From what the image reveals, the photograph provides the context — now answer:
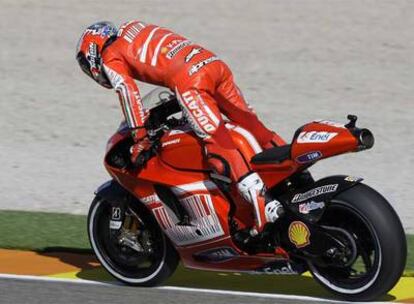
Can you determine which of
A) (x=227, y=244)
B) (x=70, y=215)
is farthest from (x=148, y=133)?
(x=70, y=215)

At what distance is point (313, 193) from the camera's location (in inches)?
290

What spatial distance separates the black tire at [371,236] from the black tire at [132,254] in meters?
1.23

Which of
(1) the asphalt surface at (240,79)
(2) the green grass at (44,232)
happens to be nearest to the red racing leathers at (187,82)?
(2) the green grass at (44,232)

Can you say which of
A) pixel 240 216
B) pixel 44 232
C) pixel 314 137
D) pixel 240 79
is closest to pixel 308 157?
pixel 314 137

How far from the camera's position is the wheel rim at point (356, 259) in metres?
7.18

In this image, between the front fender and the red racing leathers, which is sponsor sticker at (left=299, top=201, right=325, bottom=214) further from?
the red racing leathers

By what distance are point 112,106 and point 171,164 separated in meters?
6.96

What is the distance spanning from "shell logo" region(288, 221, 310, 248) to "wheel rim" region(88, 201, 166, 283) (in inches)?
41.6

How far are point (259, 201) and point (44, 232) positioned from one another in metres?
2.83

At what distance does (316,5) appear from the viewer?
17.0 metres

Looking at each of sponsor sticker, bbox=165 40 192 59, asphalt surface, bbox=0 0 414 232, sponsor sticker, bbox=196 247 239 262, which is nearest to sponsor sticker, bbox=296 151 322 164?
sponsor sticker, bbox=196 247 239 262

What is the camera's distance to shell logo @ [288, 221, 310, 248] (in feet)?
24.1

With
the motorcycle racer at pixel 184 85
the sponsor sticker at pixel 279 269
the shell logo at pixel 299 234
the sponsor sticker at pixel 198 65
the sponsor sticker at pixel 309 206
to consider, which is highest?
the sponsor sticker at pixel 198 65

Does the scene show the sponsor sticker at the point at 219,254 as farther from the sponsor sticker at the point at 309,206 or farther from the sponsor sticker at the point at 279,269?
the sponsor sticker at the point at 309,206
